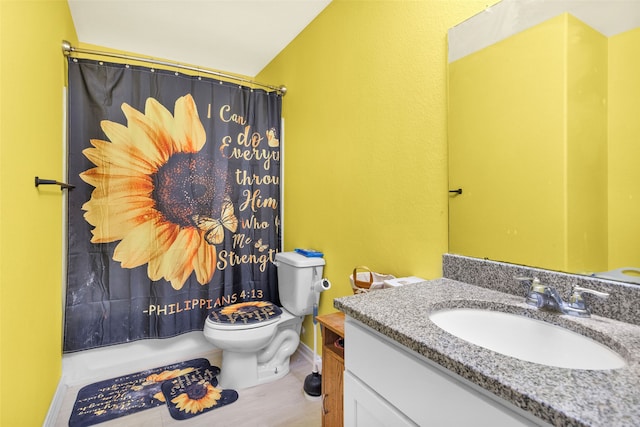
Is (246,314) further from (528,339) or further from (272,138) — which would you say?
(528,339)

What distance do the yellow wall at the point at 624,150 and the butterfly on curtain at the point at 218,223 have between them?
2.03 meters

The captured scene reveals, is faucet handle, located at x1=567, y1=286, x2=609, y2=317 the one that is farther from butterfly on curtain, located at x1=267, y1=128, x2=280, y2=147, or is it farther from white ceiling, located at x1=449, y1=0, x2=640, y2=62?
butterfly on curtain, located at x1=267, y1=128, x2=280, y2=147

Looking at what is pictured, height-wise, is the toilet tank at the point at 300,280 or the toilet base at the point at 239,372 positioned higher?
the toilet tank at the point at 300,280

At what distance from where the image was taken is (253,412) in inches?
65.4

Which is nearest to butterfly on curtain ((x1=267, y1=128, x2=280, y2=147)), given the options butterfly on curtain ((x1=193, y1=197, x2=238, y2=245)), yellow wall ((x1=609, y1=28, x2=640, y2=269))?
butterfly on curtain ((x1=193, y1=197, x2=238, y2=245))

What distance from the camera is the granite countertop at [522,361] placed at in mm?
428

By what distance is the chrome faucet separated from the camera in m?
0.77

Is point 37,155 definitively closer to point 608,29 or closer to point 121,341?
point 121,341

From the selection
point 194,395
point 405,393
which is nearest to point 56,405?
point 194,395

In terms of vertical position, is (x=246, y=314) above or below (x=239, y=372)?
above

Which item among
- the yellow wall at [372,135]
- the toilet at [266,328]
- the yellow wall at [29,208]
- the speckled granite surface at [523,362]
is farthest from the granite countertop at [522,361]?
the yellow wall at [29,208]

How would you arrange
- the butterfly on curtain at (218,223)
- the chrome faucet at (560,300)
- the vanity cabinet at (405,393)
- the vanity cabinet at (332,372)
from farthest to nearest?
the butterfly on curtain at (218,223), the vanity cabinet at (332,372), the chrome faucet at (560,300), the vanity cabinet at (405,393)

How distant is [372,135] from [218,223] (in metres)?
1.28

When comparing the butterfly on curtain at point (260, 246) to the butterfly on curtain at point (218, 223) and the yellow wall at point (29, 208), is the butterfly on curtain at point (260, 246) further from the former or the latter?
the yellow wall at point (29, 208)
